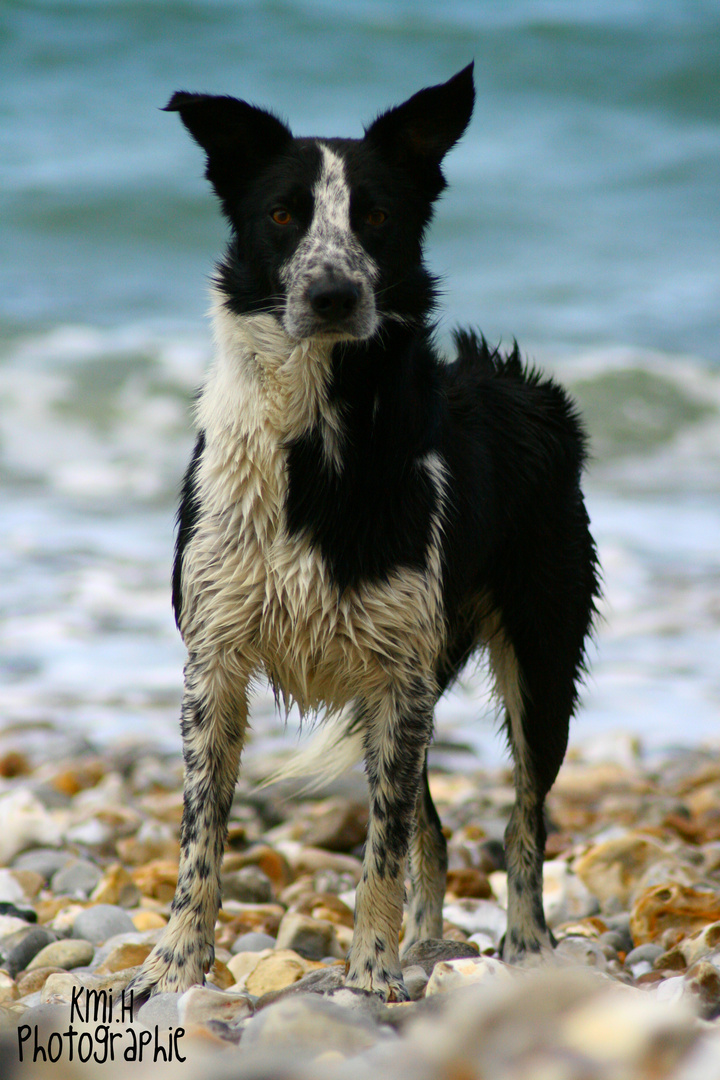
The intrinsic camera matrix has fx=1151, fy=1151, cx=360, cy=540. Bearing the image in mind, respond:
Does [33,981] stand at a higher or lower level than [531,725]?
lower

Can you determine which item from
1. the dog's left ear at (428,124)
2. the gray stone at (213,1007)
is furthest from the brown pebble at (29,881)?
the dog's left ear at (428,124)

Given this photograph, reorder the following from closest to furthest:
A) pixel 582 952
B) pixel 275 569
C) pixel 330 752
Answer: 1. pixel 275 569
2. pixel 582 952
3. pixel 330 752

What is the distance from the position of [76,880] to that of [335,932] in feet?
3.65

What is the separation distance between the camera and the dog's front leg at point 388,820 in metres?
2.69

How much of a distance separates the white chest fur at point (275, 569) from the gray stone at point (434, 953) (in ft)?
2.34

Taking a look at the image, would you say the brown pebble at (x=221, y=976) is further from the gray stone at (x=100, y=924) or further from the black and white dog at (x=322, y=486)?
the gray stone at (x=100, y=924)

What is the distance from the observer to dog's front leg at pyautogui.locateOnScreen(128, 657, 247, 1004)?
8.94ft

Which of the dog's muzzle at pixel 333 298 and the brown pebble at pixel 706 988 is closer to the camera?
the brown pebble at pixel 706 988

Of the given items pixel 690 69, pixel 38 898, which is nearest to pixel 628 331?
pixel 690 69

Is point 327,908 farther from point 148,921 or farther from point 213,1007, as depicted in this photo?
point 213,1007

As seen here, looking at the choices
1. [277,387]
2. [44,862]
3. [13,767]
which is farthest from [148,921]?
[13,767]

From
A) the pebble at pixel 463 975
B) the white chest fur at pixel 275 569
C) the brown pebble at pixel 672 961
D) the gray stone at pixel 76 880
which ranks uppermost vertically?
the white chest fur at pixel 275 569

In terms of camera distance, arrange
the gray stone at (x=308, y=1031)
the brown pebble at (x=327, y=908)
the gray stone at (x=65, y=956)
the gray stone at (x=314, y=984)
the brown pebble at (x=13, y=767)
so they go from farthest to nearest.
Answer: the brown pebble at (x=13, y=767)
the brown pebble at (x=327, y=908)
the gray stone at (x=65, y=956)
the gray stone at (x=314, y=984)
the gray stone at (x=308, y=1031)

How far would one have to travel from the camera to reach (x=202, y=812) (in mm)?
2801
